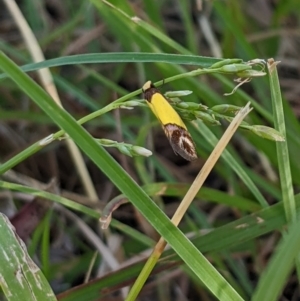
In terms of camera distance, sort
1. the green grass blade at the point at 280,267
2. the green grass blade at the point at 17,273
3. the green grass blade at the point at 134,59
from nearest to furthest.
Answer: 1. the green grass blade at the point at 280,267
2. the green grass blade at the point at 17,273
3. the green grass blade at the point at 134,59

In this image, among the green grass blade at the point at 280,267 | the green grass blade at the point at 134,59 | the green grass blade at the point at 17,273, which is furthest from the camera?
the green grass blade at the point at 134,59

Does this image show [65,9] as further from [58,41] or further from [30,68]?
[30,68]

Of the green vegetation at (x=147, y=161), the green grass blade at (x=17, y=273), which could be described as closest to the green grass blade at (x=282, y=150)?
the green vegetation at (x=147, y=161)

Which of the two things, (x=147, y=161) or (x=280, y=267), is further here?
(x=147, y=161)

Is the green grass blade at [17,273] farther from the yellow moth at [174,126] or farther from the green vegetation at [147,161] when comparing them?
the yellow moth at [174,126]

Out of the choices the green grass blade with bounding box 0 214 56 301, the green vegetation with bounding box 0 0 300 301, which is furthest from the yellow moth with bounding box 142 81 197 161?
the green grass blade with bounding box 0 214 56 301

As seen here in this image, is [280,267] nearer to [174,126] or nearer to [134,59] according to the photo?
[174,126]

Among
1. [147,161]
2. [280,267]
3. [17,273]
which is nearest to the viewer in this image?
[280,267]

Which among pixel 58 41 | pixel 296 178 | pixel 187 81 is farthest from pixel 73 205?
pixel 58 41

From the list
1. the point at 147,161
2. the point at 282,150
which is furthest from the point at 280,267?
the point at 147,161

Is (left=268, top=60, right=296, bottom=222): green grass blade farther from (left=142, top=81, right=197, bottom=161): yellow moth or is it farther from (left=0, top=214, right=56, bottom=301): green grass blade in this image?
(left=0, top=214, right=56, bottom=301): green grass blade

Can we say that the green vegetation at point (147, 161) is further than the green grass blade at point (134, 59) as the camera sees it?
No
